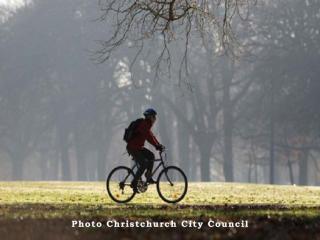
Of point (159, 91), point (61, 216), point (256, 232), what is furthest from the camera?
point (159, 91)

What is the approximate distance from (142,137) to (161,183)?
5.44ft

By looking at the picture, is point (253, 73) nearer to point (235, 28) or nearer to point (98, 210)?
point (235, 28)

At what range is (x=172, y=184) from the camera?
17891mm

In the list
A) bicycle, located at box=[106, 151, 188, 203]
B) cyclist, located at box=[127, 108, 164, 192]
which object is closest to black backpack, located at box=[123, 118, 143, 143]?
cyclist, located at box=[127, 108, 164, 192]

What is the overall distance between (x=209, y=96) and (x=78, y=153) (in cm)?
1507

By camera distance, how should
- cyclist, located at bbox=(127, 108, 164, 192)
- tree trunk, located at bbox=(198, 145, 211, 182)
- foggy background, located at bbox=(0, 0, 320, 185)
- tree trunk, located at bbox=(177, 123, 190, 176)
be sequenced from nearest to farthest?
1. cyclist, located at bbox=(127, 108, 164, 192)
2. foggy background, located at bbox=(0, 0, 320, 185)
3. tree trunk, located at bbox=(198, 145, 211, 182)
4. tree trunk, located at bbox=(177, 123, 190, 176)

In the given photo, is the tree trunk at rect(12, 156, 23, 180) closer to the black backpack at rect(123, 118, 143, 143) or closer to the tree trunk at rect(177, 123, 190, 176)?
the tree trunk at rect(177, 123, 190, 176)

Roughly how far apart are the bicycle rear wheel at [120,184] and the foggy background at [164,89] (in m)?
35.5

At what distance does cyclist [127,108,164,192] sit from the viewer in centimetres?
1639

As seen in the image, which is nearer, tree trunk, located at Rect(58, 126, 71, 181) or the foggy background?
the foggy background

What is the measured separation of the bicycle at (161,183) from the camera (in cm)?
1767

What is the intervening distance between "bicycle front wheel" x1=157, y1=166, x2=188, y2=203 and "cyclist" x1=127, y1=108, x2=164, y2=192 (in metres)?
0.51

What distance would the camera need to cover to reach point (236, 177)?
106m

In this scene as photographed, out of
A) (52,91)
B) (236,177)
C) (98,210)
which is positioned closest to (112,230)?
(98,210)
